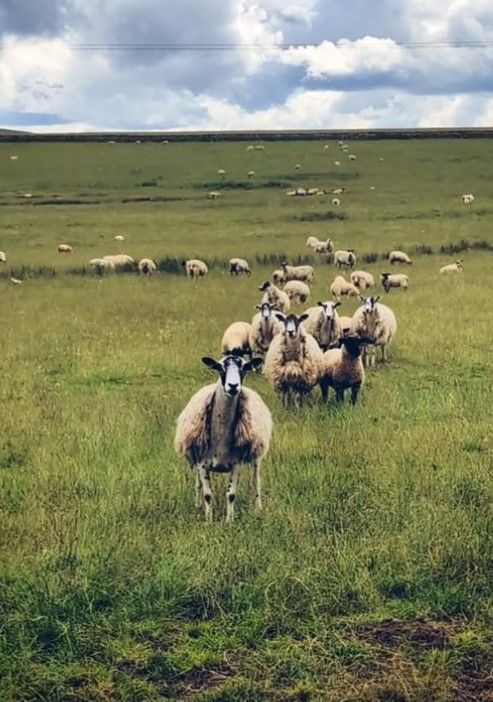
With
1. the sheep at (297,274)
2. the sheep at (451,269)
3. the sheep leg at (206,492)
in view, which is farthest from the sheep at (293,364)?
the sheep at (451,269)

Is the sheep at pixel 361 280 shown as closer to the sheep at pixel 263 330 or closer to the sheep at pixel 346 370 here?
the sheep at pixel 263 330

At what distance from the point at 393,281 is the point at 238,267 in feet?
21.8

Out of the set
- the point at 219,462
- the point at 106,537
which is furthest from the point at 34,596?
the point at 219,462

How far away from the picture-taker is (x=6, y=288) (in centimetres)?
2711

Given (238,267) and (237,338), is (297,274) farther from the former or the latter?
(237,338)

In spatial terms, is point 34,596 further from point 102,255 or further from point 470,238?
point 470,238

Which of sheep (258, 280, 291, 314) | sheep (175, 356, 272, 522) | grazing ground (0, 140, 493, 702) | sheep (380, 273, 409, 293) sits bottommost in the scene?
grazing ground (0, 140, 493, 702)

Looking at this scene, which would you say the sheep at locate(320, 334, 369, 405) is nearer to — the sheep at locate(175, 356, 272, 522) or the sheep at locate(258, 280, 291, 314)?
the sheep at locate(175, 356, 272, 522)

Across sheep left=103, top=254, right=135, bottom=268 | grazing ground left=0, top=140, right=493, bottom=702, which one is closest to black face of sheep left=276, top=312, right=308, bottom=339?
grazing ground left=0, top=140, right=493, bottom=702

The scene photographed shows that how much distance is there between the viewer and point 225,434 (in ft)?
27.8

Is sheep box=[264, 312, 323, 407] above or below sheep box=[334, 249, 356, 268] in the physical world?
below

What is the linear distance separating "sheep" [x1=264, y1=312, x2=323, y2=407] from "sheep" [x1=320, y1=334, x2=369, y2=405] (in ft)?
0.74

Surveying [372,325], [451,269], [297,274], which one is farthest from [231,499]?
[451,269]

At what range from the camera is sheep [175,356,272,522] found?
8430 millimetres
